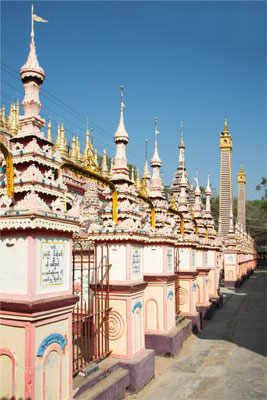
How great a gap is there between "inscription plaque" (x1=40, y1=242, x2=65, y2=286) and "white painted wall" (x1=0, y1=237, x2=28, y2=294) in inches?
9.9

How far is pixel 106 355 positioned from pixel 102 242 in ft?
7.82

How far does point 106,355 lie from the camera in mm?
8039

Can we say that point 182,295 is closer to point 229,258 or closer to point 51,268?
point 51,268

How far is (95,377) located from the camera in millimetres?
6773

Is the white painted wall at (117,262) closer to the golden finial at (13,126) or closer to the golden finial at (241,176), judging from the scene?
the golden finial at (13,126)

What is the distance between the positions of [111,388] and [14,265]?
335 centimetres

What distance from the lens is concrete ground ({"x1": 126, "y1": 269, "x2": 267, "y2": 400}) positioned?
8.25 metres

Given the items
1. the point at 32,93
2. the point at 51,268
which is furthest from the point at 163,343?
the point at 32,93

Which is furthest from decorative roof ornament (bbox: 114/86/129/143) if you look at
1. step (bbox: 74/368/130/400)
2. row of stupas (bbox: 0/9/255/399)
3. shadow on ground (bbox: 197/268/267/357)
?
shadow on ground (bbox: 197/268/267/357)

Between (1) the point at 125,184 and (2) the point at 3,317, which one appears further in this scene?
(1) the point at 125,184

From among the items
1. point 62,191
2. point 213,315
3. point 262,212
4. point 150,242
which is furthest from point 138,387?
point 262,212

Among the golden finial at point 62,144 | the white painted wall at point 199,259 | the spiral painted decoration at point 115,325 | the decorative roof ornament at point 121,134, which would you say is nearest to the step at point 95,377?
the spiral painted decoration at point 115,325

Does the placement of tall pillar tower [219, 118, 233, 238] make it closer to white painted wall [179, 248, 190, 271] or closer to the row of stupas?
white painted wall [179, 248, 190, 271]

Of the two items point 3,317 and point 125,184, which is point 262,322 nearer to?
point 125,184
